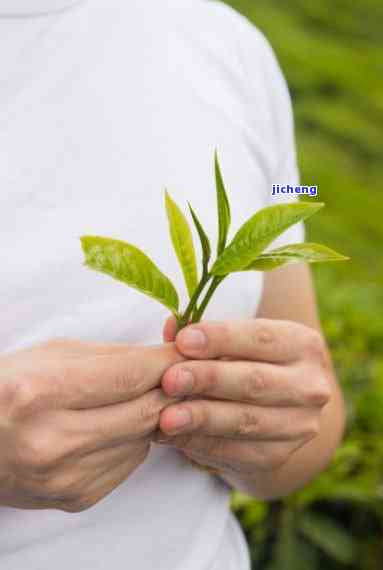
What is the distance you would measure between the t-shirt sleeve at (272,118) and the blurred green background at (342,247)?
27.8 inches

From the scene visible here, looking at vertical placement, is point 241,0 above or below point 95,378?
above

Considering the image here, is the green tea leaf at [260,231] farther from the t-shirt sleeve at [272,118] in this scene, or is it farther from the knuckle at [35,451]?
the t-shirt sleeve at [272,118]

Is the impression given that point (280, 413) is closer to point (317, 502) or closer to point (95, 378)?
point (95, 378)

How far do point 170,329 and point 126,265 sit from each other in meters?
0.15

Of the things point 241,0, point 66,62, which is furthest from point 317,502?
point 241,0

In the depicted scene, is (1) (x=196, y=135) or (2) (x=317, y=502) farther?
(2) (x=317, y=502)

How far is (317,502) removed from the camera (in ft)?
6.29

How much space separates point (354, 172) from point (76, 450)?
3.07 m

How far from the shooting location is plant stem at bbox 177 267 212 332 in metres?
0.93

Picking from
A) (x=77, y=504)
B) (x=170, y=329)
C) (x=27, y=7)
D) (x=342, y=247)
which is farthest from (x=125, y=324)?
(x=342, y=247)

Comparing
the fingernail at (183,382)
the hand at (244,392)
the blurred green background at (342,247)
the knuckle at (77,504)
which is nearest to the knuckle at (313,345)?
the hand at (244,392)

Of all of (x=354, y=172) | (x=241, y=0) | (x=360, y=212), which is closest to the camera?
(x=360, y=212)

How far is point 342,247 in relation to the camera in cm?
333

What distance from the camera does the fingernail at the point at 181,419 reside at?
1.01m
